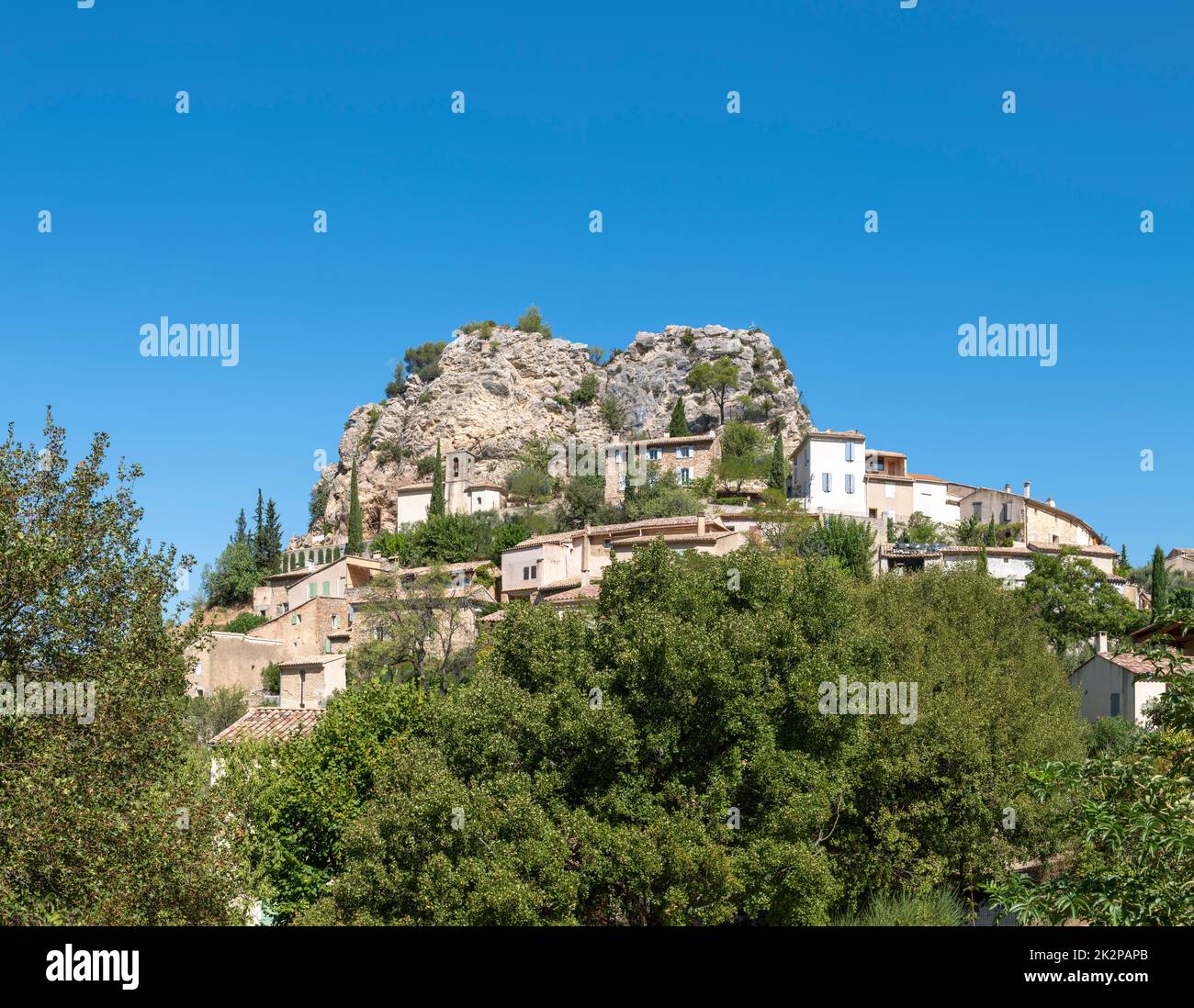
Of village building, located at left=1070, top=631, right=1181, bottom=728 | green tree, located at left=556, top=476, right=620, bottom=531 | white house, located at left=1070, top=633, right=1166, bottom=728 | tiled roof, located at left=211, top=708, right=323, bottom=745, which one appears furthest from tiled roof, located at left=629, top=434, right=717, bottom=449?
tiled roof, located at left=211, top=708, right=323, bottom=745

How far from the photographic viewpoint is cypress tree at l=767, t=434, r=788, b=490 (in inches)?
3543

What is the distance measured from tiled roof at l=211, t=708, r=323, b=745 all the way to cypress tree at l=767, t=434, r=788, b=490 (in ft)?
187

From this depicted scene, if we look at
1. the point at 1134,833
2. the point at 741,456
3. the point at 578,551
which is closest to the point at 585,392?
the point at 741,456

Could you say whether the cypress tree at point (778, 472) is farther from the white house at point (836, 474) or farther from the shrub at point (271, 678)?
the shrub at point (271, 678)

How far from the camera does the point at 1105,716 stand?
4262 cm

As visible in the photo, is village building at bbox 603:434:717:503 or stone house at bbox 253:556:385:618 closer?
stone house at bbox 253:556:385:618

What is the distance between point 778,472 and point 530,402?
145ft

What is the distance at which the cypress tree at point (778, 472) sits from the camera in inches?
3543

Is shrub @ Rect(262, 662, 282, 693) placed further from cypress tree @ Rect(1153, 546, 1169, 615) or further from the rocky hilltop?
cypress tree @ Rect(1153, 546, 1169, 615)

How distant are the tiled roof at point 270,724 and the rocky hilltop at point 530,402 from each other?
73847mm

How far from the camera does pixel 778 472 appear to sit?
297 ft
